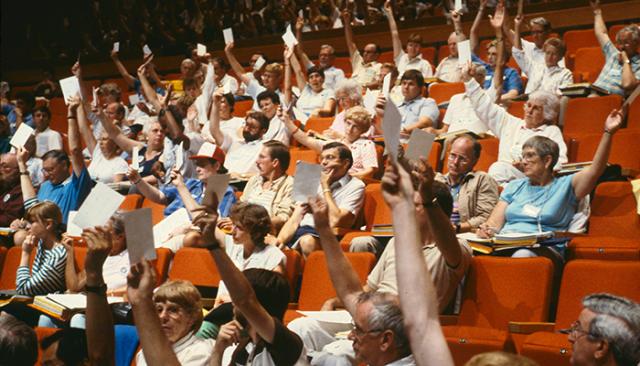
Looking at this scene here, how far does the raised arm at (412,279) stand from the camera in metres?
1.85

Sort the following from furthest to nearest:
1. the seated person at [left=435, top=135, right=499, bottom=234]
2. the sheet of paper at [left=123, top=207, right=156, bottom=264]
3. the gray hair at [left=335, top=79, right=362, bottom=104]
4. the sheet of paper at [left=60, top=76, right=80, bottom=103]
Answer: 1. the gray hair at [left=335, top=79, right=362, bottom=104]
2. the sheet of paper at [left=60, top=76, right=80, bottom=103]
3. the seated person at [left=435, top=135, right=499, bottom=234]
4. the sheet of paper at [left=123, top=207, right=156, bottom=264]

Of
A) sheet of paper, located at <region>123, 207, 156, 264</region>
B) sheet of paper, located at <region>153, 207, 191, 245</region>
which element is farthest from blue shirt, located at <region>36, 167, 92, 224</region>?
sheet of paper, located at <region>123, 207, 156, 264</region>

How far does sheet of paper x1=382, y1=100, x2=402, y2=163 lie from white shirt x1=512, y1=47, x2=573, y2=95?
13.5 feet

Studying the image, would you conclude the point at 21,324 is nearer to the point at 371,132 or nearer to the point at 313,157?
the point at 313,157

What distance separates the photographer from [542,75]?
6066mm

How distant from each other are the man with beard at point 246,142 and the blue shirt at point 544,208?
2139mm

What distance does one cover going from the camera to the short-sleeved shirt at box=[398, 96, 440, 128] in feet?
19.6

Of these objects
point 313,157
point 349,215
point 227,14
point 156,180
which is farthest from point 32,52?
point 349,215

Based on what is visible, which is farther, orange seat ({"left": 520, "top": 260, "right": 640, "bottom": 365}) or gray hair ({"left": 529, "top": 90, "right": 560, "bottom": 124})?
gray hair ({"left": 529, "top": 90, "right": 560, "bottom": 124})

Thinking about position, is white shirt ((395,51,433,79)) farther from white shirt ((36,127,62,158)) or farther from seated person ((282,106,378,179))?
white shirt ((36,127,62,158))

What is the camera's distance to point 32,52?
36.3ft

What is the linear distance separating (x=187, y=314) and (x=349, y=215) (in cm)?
170

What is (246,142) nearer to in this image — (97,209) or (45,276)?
(45,276)

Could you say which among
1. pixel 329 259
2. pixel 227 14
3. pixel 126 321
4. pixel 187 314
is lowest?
pixel 126 321
